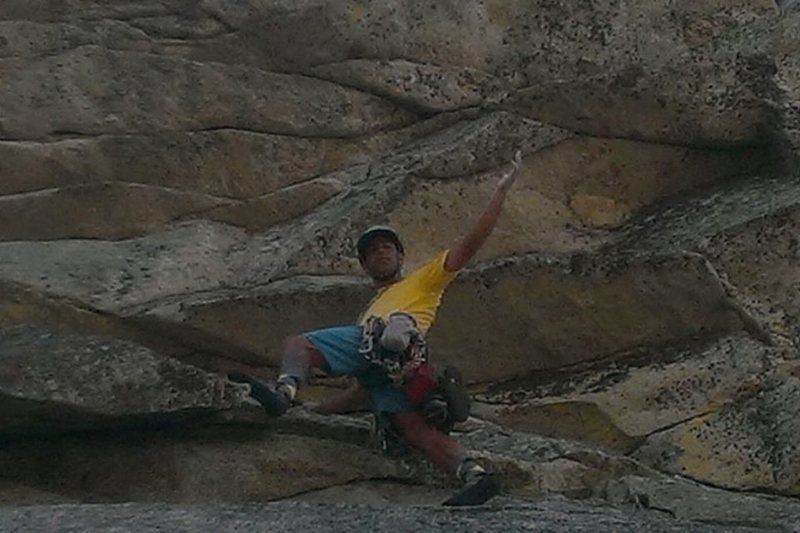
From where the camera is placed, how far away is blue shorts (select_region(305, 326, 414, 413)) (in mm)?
12492

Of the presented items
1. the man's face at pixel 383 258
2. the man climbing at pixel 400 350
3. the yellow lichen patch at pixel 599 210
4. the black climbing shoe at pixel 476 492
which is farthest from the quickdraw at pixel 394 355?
the yellow lichen patch at pixel 599 210

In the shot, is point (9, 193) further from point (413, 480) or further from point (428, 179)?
point (413, 480)

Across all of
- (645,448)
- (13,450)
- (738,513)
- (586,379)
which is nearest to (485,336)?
(586,379)

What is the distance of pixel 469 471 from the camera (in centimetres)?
1184

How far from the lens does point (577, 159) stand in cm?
1756

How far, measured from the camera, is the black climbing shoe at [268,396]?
11.4 metres

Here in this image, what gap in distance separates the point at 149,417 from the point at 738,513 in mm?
5156

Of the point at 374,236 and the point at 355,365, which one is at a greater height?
the point at 374,236

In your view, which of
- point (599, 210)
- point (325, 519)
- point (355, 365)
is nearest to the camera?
point (325, 519)

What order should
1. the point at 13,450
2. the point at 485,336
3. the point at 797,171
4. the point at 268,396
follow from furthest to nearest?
the point at 797,171
the point at 485,336
the point at 13,450
the point at 268,396

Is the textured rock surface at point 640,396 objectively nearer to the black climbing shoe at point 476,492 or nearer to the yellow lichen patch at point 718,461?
the yellow lichen patch at point 718,461

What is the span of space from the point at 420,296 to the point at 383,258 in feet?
2.11

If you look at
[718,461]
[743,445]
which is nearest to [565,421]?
[718,461]

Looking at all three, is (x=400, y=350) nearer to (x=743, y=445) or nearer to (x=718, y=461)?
(x=718, y=461)
